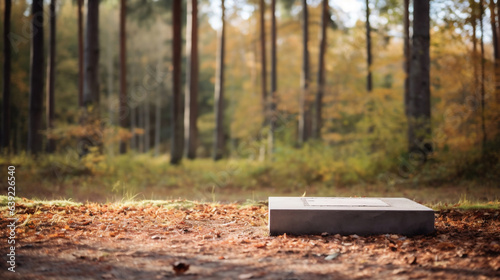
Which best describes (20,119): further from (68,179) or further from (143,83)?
(68,179)

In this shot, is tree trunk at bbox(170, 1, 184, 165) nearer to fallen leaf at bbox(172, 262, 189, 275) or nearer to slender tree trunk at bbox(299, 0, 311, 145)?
slender tree trunk at bbox(299, 0, 311, 145)

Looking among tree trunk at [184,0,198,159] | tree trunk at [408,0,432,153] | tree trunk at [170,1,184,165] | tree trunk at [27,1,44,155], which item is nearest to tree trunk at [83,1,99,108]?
tree trunk at [27,1,44,155]

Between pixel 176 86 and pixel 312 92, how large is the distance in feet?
21.6

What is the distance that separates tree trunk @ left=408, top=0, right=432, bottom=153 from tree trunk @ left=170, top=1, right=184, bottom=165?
31.0ft

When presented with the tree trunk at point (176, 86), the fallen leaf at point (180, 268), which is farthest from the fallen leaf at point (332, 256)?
the tree trunk at point (176, 86)

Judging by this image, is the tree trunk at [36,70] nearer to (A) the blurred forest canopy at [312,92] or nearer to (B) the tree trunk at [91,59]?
(A) the blurred forest canopy at [312,92]

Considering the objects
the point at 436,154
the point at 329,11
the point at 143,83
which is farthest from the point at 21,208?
the point at 143,83

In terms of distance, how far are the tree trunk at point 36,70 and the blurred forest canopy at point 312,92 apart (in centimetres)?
87

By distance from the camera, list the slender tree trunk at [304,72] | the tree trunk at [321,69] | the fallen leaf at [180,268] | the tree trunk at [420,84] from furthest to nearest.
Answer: the tree trunk at [321,69], the slender tree trunk at [304,72], the tree trunk at [420,84], the fallen leaf at [180,268]

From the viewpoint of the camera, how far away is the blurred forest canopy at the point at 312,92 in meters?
11.6

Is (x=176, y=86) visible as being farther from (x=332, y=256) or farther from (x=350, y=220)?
(x=332, y=256)

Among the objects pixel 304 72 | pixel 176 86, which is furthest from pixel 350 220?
pixel 304 72

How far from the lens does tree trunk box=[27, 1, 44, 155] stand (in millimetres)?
13258

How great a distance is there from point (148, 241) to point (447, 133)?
33.7 ft
